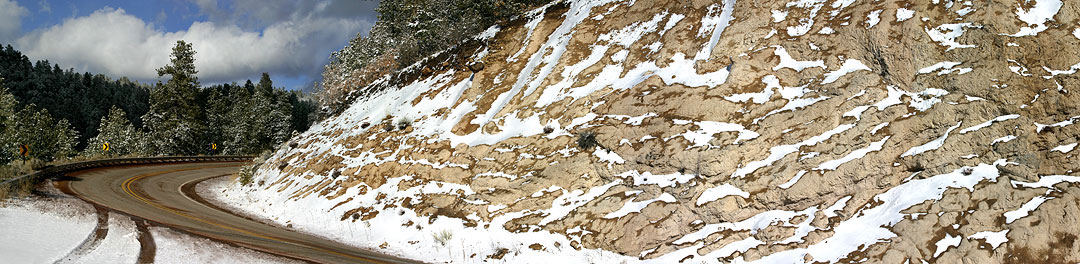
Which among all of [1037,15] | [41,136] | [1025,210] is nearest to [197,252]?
[1025,210]

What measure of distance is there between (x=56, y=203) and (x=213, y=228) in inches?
193

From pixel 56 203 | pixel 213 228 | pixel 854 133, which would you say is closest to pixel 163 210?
pixel 56 203

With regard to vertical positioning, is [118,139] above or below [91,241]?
above

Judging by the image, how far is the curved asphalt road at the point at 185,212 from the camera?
1153cm

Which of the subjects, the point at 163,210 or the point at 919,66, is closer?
the point at 919,66

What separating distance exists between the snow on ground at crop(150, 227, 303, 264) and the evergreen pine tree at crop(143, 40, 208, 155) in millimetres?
49425

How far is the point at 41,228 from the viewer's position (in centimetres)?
1025

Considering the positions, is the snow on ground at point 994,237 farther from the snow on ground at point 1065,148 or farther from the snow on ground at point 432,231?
the snow on ground at point 432,231

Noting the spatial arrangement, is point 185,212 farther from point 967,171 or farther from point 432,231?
point 967,171

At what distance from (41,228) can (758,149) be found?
15163mm

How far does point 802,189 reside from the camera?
1123 cm

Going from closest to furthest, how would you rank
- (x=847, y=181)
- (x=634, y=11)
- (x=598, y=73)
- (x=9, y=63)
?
(x=847, y=181), (x=598, y=73), (x=634, y=11), (x=9, y=63)

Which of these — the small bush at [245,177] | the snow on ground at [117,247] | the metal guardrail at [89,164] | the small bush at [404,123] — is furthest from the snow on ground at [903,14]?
the small bush at [245,177]

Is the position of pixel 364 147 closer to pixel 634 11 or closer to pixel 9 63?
pixel 634 11
